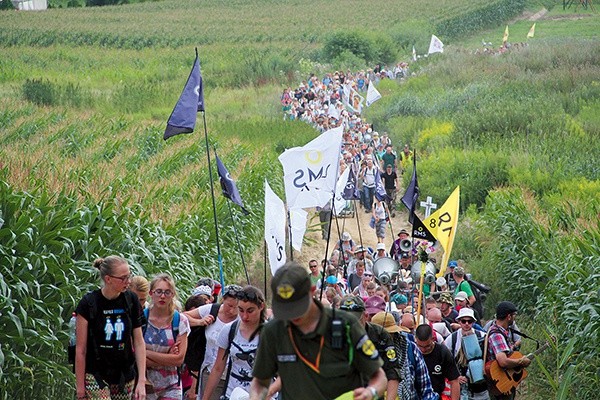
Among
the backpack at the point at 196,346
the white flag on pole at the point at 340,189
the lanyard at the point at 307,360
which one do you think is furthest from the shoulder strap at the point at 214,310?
the white flag on pole at the point at 340,189

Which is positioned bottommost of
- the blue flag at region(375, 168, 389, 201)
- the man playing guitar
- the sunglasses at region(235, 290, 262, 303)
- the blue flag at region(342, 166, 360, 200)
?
the blue flag at region(375, 168, 389, 201)

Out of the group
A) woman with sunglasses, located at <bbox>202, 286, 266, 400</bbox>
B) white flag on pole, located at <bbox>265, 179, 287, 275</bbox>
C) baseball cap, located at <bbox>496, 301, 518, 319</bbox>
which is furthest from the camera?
white flag on pole, located at <bbox>265, 179, 287, 275</bbox>

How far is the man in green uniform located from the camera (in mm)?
5637

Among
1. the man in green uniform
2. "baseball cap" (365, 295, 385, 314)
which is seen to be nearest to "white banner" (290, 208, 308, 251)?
"baseball cap" (365, 295, 385, 314)

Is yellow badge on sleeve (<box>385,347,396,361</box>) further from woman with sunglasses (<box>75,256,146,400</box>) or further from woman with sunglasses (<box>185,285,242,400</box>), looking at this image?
woman with sunglasses (<box>75,256,146,400</box>)

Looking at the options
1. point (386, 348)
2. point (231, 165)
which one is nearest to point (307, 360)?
point (386, 348)

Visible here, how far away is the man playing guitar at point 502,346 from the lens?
10.5 meters

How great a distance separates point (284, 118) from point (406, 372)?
32.8 m

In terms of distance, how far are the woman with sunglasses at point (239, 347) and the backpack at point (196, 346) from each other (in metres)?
0.95

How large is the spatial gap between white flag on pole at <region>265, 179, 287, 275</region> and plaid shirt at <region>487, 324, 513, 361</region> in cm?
272

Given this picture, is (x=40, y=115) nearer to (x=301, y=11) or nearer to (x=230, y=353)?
(x=230, y=353)

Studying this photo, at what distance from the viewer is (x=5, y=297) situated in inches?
405

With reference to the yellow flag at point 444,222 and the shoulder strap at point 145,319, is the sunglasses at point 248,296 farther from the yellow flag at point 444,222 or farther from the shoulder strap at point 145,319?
the yellow flag at point 444,222

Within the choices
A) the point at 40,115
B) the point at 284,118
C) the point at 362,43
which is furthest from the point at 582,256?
the point at 362,43
